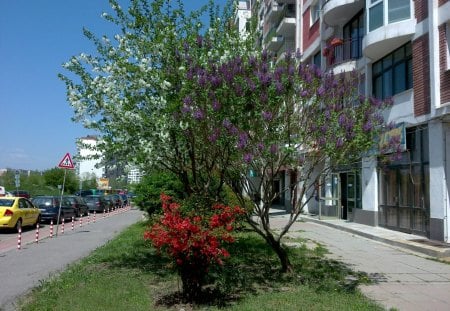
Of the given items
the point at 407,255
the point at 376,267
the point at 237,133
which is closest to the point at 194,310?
the point at 237,133

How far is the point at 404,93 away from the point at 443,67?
261cm

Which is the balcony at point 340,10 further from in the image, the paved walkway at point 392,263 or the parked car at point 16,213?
the parked car at point 16,213

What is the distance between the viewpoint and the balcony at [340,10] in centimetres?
2228

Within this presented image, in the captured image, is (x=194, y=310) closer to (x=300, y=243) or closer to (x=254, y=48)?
(x=254, y=48)

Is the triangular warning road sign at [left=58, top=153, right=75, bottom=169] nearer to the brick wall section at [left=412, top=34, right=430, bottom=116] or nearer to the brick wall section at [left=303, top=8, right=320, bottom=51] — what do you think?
the brick wall section at [left=412, top=34, right=430, bottom=116]

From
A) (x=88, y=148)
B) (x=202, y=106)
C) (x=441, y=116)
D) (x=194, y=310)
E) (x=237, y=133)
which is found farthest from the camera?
(x=441, y=116)

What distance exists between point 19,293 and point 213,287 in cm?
349

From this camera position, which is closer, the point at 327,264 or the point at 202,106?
the point at 202,106

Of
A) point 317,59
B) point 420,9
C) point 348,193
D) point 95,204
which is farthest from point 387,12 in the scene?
point 95,204

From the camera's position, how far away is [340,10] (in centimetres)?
2303

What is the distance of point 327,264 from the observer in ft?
36.9

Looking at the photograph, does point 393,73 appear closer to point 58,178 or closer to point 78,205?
point 78,205

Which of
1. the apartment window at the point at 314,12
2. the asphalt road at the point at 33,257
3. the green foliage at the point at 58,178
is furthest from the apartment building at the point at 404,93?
the green foliage at the point at 58,178

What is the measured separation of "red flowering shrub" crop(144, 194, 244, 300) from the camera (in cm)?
662
